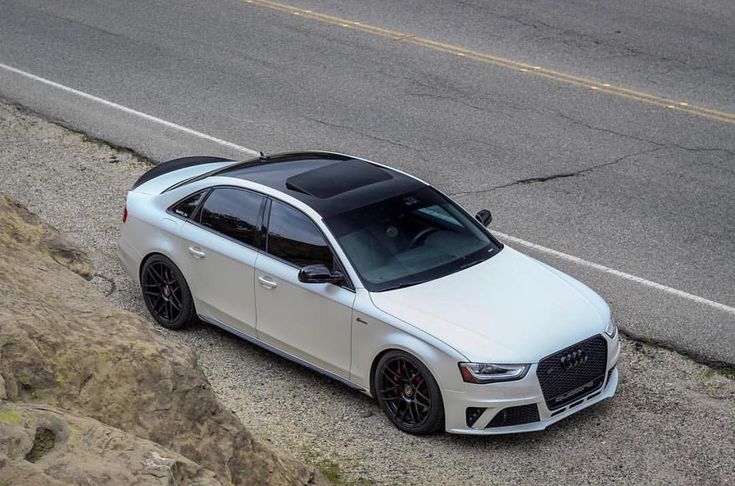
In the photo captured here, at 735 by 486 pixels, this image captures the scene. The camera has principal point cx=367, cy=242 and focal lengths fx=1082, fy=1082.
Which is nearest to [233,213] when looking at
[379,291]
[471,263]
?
[379,291]

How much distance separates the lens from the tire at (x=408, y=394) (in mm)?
7816

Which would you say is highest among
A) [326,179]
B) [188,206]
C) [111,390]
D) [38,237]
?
[38,237]

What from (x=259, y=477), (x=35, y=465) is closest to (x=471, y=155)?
(x=259, y=477)

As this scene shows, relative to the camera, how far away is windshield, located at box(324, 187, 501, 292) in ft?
27.7

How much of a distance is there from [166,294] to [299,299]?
1.75 meters

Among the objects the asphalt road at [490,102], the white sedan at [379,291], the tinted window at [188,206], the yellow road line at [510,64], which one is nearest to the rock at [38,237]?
the white sedan at [379,291]

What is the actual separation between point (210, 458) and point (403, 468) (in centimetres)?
288

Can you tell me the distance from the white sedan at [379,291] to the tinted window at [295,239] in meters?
0.01

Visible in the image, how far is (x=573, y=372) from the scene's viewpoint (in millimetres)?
7957

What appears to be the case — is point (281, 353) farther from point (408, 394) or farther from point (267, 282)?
point (408, 394)

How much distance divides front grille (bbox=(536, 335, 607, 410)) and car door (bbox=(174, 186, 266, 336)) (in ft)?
8.55

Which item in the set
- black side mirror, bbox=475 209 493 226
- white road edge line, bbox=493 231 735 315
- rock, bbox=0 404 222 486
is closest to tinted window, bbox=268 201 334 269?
black side mirror, bbox=475 209 493 226

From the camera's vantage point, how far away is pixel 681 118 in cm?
1479

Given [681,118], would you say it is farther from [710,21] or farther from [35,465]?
[35,465]
